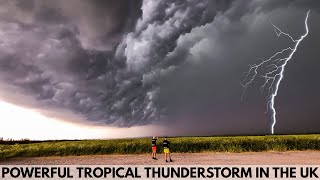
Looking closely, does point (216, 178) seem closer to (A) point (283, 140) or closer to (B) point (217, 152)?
(B) point (217, 152)

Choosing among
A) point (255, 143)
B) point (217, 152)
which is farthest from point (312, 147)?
point (217, 152)

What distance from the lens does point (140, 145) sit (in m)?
48.1

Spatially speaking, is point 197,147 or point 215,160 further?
point 197,147

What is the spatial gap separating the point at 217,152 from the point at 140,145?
9800mm

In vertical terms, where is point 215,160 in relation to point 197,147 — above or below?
below

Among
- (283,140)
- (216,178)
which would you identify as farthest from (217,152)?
(216,178)

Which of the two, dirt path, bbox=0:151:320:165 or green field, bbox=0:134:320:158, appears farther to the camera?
green field, bbox=0:134:320:158

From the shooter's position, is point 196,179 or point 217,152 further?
point 217,152

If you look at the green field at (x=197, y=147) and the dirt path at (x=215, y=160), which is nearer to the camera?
the dirt path at (x=215, y=160)

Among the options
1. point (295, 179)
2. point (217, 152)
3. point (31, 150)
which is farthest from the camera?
point (31, 150)

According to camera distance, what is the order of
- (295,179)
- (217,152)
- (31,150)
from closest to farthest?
1. (295,179)
2. (217,152)
3. (31,150)

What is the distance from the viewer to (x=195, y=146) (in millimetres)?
47688

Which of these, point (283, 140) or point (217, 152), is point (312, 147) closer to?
point (283, 140)

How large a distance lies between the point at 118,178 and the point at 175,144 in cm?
2517
